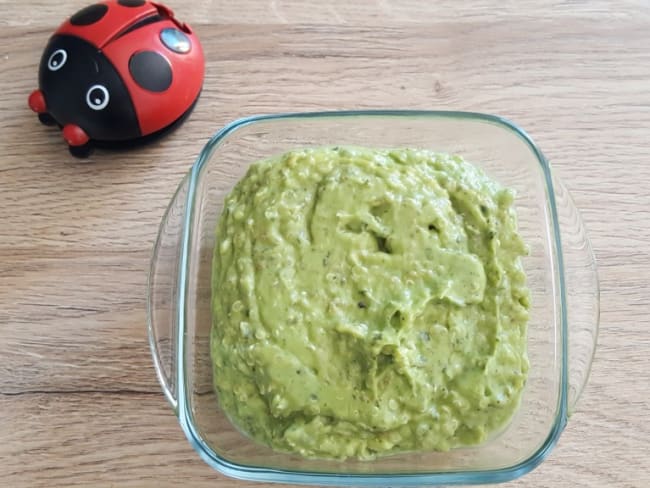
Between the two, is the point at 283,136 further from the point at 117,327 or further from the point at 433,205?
the point at 117,327

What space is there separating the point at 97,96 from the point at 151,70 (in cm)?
9

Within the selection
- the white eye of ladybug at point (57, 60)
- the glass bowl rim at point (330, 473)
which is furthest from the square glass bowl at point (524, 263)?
the white eye of ladybug at point (57, 60)

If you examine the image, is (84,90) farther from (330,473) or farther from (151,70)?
(330,473)

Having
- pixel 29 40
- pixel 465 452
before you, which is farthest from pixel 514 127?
pixel 29 40

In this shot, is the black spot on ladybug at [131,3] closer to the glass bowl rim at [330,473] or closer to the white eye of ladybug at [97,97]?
the white eye of ladybug at [97,97]

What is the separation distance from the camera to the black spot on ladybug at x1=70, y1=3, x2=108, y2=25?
1.15m

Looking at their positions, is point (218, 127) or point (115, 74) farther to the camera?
point (218, 127)

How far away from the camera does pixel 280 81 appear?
128 centimetres

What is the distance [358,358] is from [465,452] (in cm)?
23

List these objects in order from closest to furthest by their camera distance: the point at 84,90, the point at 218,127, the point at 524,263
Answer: the point at 524,263 → the point at 84,90 → the point at 218,127

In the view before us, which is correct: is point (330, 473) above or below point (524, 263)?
below

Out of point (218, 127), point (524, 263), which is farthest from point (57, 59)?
point (524, 263)

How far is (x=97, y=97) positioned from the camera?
1.12 m

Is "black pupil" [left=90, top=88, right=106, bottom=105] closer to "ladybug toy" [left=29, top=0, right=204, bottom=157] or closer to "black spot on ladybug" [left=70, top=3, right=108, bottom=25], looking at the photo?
"ladybug toy" [left=29, top=0, right=204, bottom=157]
